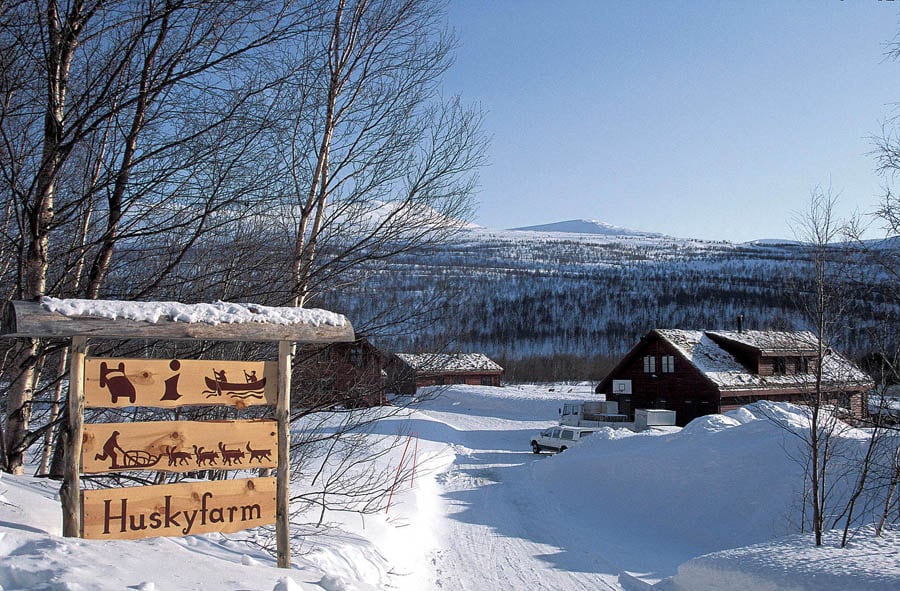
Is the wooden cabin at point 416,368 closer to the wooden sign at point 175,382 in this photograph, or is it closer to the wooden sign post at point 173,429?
the wooden sign post at point 173,429

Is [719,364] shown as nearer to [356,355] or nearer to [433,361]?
[356,355]

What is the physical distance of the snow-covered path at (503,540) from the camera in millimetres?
11125

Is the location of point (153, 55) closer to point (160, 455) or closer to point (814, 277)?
point (160, 455)

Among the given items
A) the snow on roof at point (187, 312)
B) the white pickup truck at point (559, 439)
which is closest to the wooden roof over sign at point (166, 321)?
the snow on roof at point (187, 312)

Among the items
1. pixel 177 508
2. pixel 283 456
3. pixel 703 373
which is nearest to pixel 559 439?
pixel 703 373

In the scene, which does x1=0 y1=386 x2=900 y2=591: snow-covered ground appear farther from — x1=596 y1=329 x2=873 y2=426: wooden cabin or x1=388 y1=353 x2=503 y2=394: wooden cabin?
x1=596 y1=329 x2=873 y2=426: wooden cabin

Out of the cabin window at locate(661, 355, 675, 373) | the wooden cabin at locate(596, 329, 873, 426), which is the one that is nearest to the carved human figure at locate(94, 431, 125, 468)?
the wooden cabin at locate(596, 329, 873, 426)

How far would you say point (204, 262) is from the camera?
26.9ft

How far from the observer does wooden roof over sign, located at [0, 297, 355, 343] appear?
451cm

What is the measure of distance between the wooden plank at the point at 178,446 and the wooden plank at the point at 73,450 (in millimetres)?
82

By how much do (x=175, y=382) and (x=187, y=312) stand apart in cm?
54

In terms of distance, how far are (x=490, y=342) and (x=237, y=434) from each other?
109 m

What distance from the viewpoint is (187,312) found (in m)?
5.01

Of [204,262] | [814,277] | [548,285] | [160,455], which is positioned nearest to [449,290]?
[204,262]
